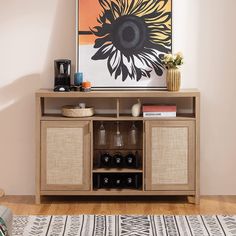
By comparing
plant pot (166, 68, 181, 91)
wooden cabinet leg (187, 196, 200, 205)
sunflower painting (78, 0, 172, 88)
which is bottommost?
wooden cabinet leg (187, 196, 200, 205)

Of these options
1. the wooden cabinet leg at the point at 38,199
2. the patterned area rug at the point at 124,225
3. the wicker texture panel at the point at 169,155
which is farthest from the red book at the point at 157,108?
the wooden cabinet leg at the point at 38,199

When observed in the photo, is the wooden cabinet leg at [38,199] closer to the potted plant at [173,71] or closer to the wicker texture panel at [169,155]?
the wicker texture panel at [169,155]

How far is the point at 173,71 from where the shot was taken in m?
4.75

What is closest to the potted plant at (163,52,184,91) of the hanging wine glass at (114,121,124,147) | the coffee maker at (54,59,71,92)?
the hanging wine glass at (114,121,124,147)

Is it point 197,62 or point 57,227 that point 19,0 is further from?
point 57,227

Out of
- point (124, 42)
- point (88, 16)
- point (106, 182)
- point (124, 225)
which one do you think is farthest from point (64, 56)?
point (124, 225)

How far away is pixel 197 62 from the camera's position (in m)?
4.99

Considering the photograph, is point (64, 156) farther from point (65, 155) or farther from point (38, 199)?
point (38, 199)

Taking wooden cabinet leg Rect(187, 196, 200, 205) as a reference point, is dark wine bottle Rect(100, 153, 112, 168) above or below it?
above

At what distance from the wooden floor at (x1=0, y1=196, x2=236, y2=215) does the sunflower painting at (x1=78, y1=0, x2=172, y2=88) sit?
2.89 ft

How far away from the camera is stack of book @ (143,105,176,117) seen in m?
4.77

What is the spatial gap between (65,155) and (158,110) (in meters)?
0.77

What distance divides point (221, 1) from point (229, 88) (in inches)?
26.5

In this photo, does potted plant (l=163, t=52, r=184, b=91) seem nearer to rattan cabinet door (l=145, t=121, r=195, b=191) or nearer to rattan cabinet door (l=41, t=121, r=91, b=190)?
rattan cabinet door (l=145, t=121, r=195, b=191)
